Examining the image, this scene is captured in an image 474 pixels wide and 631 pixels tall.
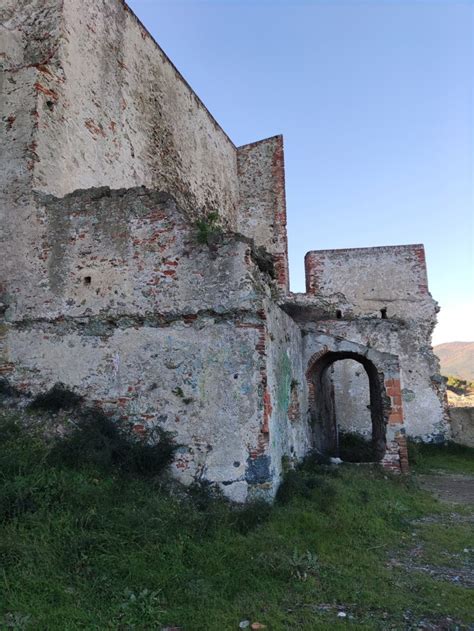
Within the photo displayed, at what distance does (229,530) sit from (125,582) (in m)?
1.26

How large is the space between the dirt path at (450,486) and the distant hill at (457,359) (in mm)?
45445

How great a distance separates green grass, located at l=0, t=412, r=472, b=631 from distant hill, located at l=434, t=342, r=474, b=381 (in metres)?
51.8

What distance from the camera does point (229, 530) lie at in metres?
4.68

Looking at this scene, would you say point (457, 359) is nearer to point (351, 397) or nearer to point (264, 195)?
point (351, 397)

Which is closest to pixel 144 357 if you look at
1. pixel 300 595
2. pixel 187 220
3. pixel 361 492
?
pixel 187 220

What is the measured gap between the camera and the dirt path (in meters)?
7.77

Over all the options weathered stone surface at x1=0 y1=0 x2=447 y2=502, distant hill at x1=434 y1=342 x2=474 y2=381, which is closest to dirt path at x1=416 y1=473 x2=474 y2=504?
weathered stone surface at x1=0 y1=0 x2=447 y2=502

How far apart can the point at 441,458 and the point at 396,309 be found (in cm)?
498

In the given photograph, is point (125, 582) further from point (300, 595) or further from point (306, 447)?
point (306, 447)

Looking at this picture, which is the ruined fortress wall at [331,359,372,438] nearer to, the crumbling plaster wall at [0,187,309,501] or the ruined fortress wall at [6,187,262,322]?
the crumbling plaster wall at [0,187,309,501]

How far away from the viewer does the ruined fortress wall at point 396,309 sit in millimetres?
14094

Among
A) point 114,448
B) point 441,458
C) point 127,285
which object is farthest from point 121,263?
point 441,458

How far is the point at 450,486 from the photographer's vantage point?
8906 millimetres

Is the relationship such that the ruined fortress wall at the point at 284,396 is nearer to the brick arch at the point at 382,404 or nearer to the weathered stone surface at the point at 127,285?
the weathered stone surface at the point at 127,285
